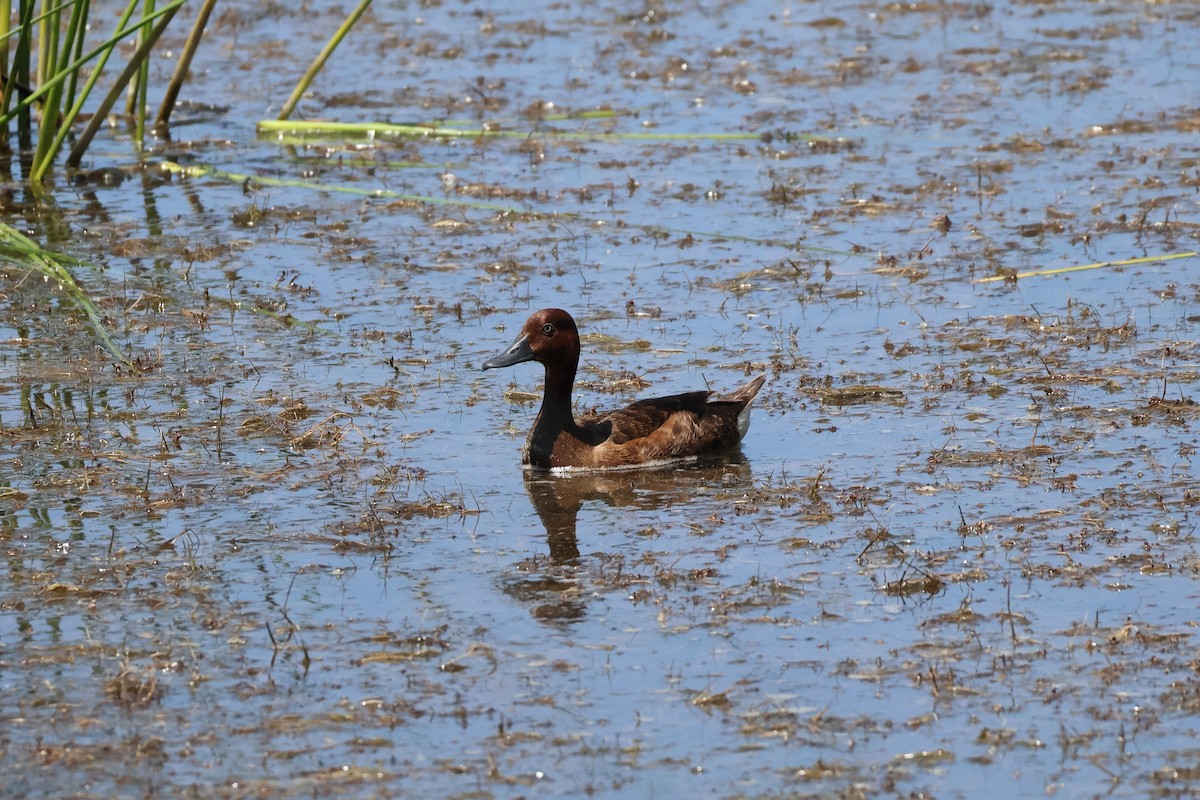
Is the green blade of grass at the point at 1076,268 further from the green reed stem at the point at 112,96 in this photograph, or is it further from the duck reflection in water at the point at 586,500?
the green reed stem at the point at 112,96

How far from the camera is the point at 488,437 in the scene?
1006 cm

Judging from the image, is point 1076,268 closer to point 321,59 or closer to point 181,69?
point 321,59

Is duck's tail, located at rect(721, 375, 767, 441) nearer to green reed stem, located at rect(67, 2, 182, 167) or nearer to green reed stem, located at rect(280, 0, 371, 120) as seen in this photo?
green reed stem, located at rect(280, 0, 371, 120)

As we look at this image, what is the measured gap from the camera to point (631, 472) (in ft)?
31.8

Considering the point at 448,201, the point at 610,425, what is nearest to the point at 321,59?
the point at 448,201

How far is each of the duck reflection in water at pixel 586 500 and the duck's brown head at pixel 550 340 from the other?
25.2 inches

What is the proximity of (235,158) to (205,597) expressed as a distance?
9.33 meters

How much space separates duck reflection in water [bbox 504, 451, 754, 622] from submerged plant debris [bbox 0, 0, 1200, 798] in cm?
3

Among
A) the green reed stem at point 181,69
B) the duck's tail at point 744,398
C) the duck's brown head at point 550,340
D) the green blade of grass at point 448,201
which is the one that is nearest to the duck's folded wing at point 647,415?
the duck's tail at point 744,398

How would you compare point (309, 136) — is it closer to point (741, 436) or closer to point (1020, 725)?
point (741, 436)

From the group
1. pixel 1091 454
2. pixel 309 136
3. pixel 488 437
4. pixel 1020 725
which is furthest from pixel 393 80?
pixel 1020 725

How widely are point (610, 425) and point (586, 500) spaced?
0.58 metres

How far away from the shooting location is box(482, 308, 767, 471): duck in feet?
31.5

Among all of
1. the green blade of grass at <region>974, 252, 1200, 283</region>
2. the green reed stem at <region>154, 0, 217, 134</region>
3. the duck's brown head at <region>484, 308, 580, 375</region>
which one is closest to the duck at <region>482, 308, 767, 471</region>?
the duck's brown head at <region>484, 308, 580, 375</region>
